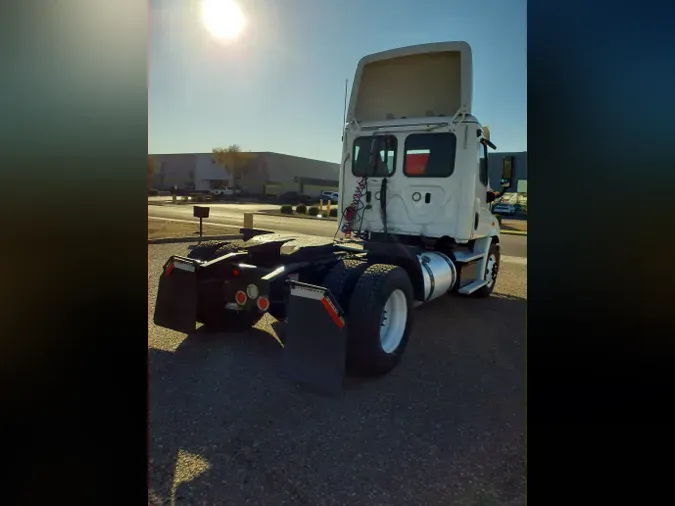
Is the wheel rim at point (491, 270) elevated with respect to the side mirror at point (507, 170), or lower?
lower

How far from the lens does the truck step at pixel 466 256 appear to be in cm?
637

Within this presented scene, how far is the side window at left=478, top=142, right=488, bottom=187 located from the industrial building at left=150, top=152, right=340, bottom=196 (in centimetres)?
4406

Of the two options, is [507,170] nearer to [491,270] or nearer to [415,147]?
[415,147]

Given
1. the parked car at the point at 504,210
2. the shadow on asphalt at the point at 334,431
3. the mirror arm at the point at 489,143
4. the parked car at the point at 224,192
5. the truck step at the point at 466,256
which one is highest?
the parked car at the point at 224,192

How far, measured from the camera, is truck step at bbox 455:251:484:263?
6371 millimetres

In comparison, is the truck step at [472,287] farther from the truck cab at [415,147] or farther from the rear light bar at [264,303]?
the rear light bar at [264,303]

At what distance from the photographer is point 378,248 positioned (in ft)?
17.0

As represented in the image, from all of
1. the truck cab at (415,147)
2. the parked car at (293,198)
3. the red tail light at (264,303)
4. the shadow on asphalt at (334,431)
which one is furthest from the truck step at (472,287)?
the parked car at (293,198)

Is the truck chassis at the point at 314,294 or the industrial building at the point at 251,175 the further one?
the industrial building at the point at 251,175
